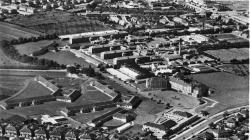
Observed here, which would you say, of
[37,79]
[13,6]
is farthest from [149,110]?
[13,6]

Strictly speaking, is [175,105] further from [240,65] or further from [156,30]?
[156,30]

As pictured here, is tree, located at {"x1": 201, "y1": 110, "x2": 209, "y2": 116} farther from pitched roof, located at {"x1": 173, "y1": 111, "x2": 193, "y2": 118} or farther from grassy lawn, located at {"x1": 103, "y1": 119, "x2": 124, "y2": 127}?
grassy lawn, located at {"x1": 103, "y1": 119, "x2": 124, "y2": 127}

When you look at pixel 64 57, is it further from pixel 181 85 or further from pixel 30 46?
pixel 181 85

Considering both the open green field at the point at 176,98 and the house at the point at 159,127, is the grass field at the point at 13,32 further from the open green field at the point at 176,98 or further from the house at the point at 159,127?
the house at the point at 159,127

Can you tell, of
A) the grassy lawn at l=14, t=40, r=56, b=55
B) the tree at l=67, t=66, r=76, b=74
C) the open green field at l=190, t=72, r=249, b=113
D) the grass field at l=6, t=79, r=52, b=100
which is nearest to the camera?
the open green field at l=190, t=72, r=249, b=113

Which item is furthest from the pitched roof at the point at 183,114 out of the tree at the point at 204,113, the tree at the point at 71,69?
the tree at the point at 71,69

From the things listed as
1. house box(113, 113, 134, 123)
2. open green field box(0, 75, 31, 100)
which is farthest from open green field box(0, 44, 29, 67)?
house box(113, 113, 134, 123)

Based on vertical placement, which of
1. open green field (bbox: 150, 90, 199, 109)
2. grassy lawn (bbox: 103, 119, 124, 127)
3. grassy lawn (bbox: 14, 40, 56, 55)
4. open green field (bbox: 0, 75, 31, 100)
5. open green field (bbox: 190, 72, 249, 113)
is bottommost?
open green field (bbox: 190, 72, 249, 113)
